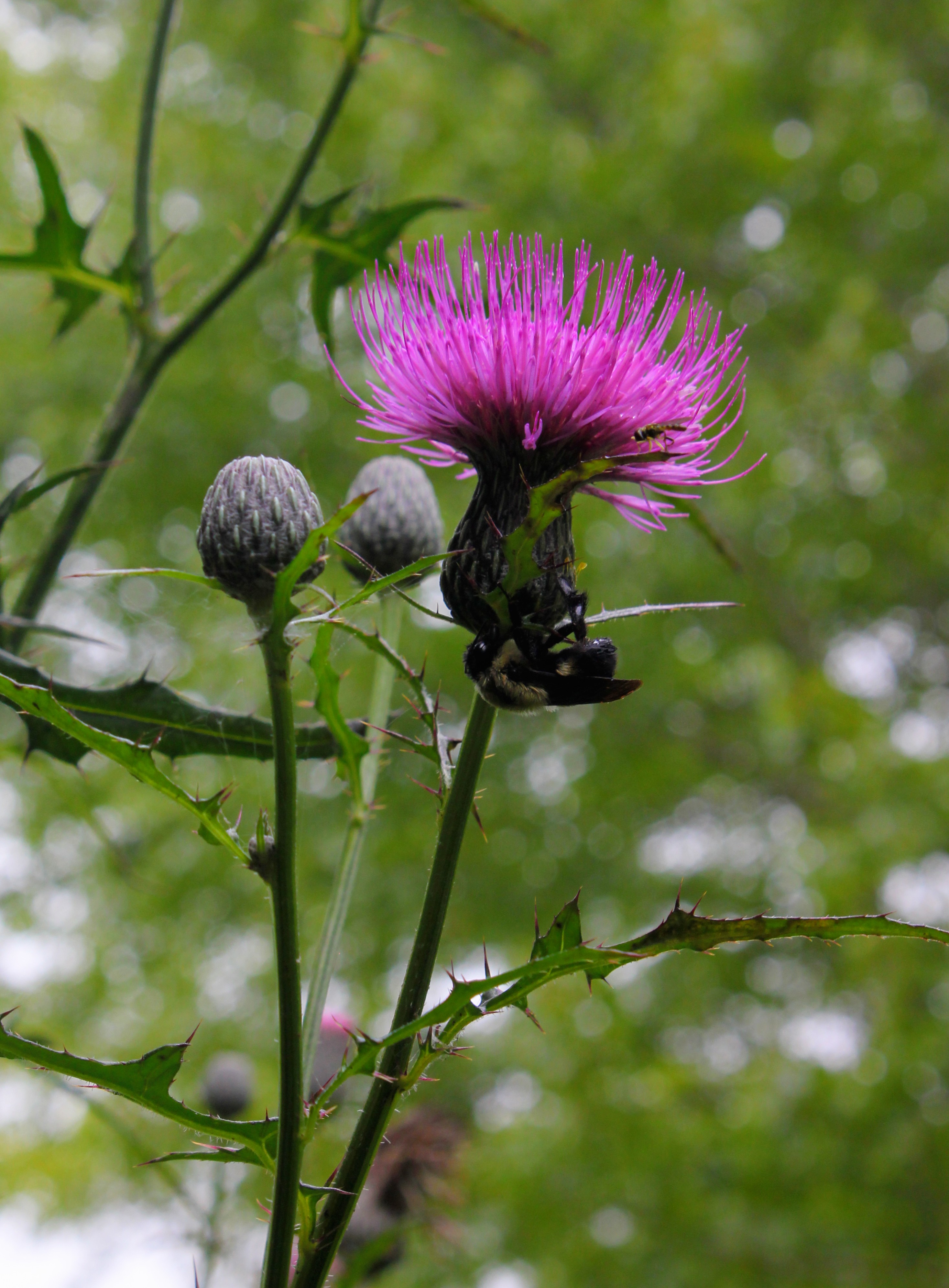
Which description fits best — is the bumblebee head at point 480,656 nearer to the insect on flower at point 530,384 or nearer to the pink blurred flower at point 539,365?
the insect on flower at point 530,384

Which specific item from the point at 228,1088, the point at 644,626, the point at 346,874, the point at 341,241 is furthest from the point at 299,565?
the point at 644,626

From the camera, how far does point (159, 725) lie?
3.70 feet

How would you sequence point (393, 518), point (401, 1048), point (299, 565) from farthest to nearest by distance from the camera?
point (393, 518)
point (401, 1048)
point (299, 565)

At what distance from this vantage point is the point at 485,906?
7543 mm

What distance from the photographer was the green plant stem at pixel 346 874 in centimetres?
100

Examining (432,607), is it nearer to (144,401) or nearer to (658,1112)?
(144,401)

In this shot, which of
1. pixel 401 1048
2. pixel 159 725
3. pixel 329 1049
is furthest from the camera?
pixel 329 1049

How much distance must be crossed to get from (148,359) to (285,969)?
4.14 ft

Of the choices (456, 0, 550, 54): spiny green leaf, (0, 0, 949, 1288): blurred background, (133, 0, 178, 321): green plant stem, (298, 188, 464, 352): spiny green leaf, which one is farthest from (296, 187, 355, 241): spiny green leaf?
(0, 0, 949, 1288): blurred background

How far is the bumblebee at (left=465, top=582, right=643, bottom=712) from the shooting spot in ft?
3.19

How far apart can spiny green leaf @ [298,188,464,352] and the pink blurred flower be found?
571 millimetres

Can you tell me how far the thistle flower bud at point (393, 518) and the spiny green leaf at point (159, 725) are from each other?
0.53 meters

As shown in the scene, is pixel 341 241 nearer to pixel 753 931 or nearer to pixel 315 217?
pixel 315 217

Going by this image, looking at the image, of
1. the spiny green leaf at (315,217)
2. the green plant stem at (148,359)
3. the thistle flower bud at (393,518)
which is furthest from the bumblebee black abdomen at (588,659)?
the spiny green leaf at (315,217)
